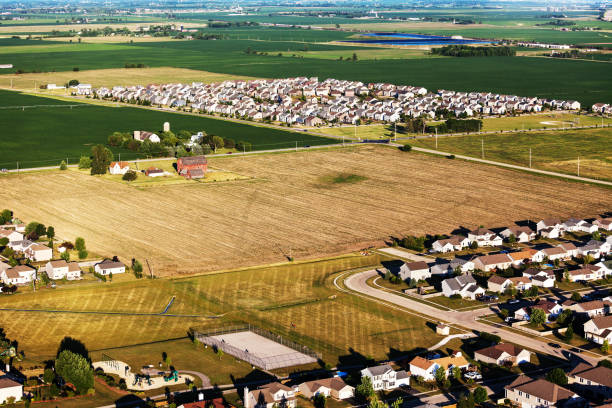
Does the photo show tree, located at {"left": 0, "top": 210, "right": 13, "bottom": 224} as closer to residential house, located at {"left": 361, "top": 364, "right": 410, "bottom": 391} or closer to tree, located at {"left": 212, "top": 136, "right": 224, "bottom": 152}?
tree, located at {"left": 212, "top": 136, "right": 224, "bottom": 152}

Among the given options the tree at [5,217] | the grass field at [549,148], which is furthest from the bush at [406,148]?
the tree at [5,217]

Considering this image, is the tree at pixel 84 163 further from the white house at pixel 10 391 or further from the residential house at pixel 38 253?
the white house at pixel 10 391

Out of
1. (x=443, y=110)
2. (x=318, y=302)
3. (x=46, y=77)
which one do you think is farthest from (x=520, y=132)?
(x=46, y=77)

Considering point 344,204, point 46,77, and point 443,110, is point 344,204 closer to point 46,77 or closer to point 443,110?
point 443,110

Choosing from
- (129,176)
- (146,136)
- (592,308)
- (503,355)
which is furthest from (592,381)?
(146,136)

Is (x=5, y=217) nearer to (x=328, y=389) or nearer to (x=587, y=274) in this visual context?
(x=328, y=389)

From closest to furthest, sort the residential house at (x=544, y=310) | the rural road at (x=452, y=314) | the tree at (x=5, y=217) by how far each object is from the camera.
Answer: the rural road at (x=452, y=314) < the residential house at (x=544, y=310) < the tree at (x=5, y=217)

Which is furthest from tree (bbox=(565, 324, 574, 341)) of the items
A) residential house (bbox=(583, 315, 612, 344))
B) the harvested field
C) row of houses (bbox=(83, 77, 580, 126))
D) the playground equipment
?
row of houses (bbox=(83, 77, 580, 126))
